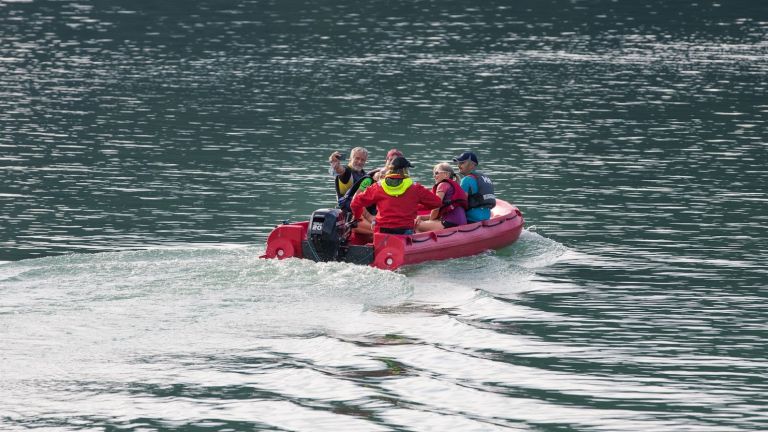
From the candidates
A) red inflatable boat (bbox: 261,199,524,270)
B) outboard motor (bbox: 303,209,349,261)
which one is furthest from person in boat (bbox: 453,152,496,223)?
outboard motor (bbox: 303,209,349,261)

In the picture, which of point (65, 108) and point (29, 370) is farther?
point (65, 108)

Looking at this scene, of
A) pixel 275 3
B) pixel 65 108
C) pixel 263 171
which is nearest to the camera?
pixel 263 171

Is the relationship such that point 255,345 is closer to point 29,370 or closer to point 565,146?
point 29,370

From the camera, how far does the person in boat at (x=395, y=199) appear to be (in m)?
18.0

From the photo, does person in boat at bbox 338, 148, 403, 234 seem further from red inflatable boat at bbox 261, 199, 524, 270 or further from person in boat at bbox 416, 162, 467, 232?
person in boat at bbox 416, 162, 467, 232

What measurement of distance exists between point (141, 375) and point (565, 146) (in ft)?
64.7

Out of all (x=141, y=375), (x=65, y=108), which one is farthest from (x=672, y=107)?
(x=141, y=375)

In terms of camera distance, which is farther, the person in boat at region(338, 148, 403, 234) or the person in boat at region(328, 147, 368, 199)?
the person in boat at region(328, 147, 368, 199)

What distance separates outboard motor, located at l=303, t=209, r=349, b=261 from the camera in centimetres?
1738

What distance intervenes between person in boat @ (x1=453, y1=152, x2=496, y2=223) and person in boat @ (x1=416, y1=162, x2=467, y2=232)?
150 mm

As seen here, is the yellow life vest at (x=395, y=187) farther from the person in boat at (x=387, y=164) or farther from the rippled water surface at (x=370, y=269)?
the rippled water surface at (x=370, y=269)

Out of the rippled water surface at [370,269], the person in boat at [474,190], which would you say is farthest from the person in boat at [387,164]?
the rippled water surface at [370,269]

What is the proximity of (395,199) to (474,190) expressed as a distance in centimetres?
189

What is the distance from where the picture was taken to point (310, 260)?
1736 centimetres
